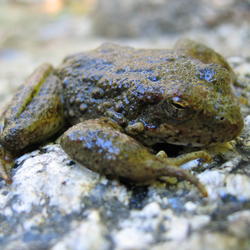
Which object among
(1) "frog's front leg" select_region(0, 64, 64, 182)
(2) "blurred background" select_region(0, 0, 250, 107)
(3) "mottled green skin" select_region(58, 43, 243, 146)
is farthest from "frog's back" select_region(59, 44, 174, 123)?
(2) "blurred background" select_region(0, 0, 250, 107)

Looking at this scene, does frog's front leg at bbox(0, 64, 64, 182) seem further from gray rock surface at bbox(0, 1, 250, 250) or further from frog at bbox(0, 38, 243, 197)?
gray rock surface at bbox(0, 1, 250, 250)

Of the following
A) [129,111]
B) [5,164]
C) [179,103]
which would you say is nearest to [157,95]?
[179,103]

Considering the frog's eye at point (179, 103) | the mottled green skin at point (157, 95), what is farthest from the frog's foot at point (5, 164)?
the frog's eye at point (179, 103)

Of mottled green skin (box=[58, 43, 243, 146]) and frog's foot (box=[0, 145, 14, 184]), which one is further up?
mottled green skin (box=[58, 43, 243, 146])

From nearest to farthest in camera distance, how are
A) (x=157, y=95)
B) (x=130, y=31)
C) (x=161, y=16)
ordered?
(x=157, y=95)
(x=161, y=16)
(x=130, y=31)

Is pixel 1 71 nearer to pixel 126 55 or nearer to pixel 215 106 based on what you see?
pixel 126 55

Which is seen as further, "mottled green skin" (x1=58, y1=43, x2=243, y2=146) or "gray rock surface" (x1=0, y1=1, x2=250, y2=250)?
"mottled green skin" (x1=58, y1=43, x2=243, y2=146)

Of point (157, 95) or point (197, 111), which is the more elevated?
point (157, 95)

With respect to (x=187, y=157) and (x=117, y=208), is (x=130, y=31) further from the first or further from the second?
(x=117, y=208)

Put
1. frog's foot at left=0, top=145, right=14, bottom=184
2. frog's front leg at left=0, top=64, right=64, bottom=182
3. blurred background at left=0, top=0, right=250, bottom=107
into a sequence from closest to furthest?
1. frog's foot at left=0, top=145, right=14, bottom=184
2. frog's front leg at left=0, top=64, right=64, bottom=182
3. blurred background at left=0, top=0, right=250, bottom=107
